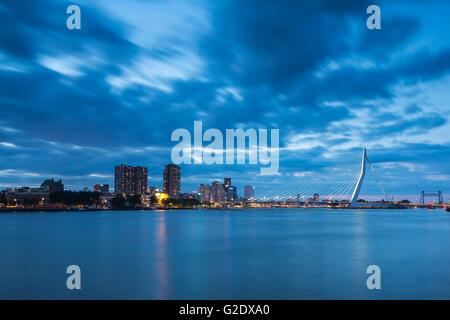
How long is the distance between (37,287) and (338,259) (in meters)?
19.5

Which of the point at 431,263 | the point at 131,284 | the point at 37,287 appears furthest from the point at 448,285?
the point at 37,287

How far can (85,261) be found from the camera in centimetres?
2494

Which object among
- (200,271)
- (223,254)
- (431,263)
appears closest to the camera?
(200,271)

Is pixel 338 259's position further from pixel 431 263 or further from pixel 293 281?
pixel 293 281
